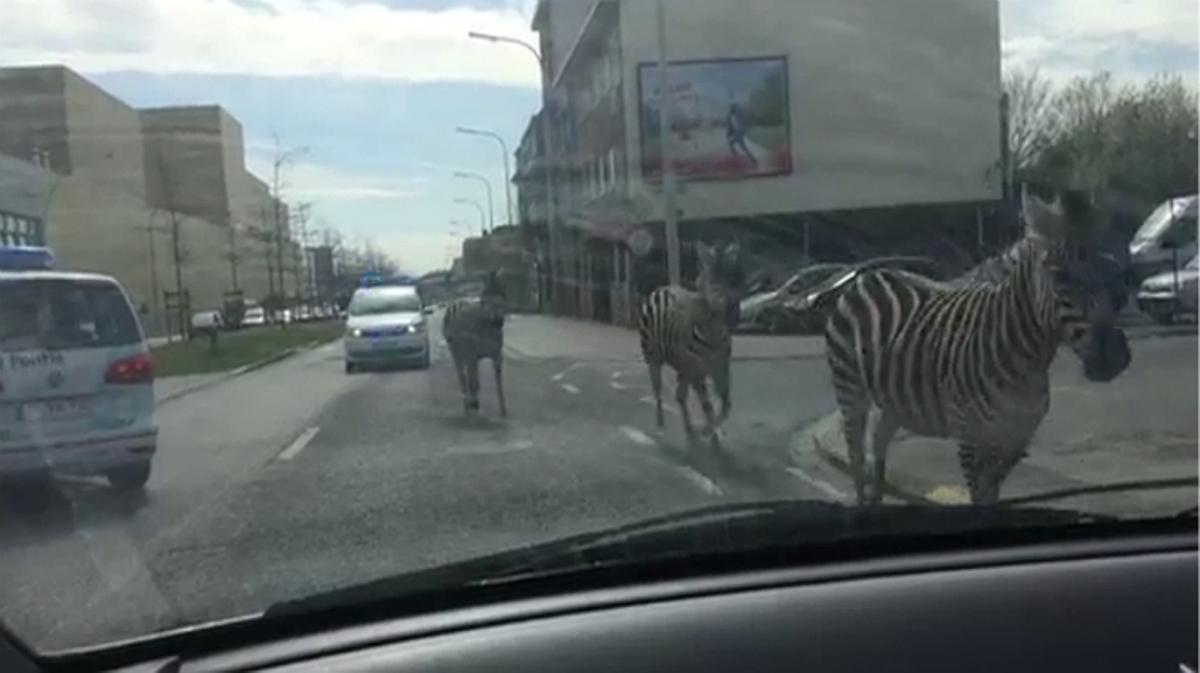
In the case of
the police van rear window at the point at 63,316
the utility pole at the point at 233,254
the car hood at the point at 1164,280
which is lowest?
the car hood at the point at 1164,280

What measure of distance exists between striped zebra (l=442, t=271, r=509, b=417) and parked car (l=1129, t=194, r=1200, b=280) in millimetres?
1735

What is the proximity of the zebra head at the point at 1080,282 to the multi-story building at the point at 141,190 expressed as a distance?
1.95 metres

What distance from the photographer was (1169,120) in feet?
12.9

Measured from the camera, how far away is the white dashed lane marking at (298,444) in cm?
419

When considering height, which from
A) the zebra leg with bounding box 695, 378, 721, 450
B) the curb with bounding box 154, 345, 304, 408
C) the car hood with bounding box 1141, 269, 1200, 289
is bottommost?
the zebra leg with bounding box 695, 378, 721, 450

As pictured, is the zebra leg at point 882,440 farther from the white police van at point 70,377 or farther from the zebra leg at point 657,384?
the white police van at point 70,377

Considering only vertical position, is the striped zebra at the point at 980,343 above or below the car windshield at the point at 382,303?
below


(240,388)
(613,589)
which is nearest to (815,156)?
(240,388)

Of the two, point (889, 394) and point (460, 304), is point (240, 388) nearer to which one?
point (460, 304)

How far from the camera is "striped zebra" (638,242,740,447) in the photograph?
14.0ft

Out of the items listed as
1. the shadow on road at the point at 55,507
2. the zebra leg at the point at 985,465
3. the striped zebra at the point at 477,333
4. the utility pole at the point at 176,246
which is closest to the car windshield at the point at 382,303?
the striped zebra at the point at 477,333

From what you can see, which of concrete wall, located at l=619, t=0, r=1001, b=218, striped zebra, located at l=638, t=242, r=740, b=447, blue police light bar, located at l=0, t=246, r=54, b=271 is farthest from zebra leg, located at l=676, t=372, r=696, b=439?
blue police light bar, located at l=0, t=246, r=54, b=271

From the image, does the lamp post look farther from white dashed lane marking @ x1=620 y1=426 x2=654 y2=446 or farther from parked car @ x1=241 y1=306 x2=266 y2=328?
parked car @ x1=241 y1=306 x2=266 y2=328

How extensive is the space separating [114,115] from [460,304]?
1303 mm
